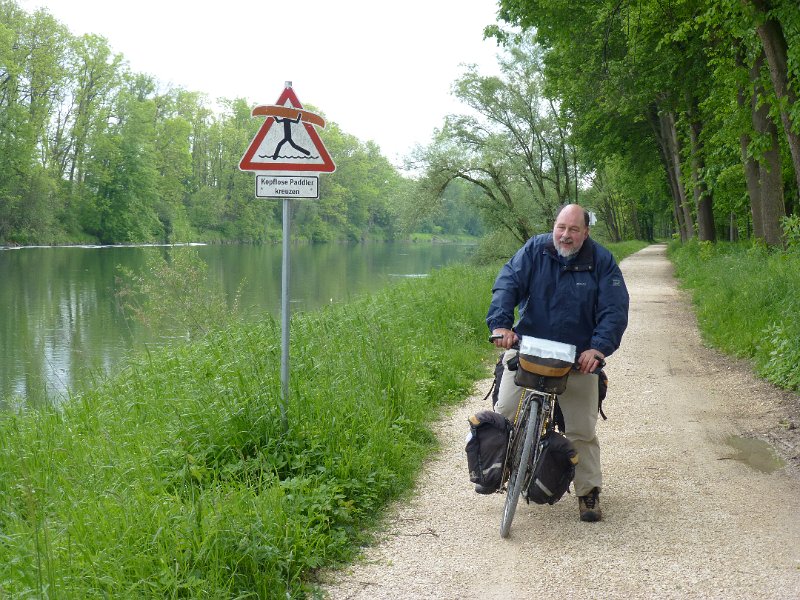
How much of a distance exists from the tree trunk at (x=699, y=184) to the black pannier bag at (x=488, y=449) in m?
16.9

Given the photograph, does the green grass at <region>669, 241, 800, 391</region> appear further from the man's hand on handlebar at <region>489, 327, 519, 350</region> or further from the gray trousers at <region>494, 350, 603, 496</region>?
the man's hand on handlebar at <region>489, 327, 519, 350</region>

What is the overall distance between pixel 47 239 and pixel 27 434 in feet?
165

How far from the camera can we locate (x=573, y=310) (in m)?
4.48

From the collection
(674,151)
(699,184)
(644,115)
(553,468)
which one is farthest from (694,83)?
(553,468)

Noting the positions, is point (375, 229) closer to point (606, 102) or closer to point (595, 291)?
point (606, 102)

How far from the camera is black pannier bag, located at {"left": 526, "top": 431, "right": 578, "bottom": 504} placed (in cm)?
440

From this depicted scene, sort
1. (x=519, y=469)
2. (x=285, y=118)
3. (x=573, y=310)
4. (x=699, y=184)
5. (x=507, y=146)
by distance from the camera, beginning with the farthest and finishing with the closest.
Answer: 1. (x=507, y=146)
2. (x=699, y=184)
3. (x=285, y=118)
4. (x=573, y=310)
5. (x=519, y=469)

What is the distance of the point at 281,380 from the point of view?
219 inches

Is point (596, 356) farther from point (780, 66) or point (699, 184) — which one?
point (699, 184)

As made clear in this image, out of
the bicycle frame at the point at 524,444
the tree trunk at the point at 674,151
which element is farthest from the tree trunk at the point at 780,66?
the tree trunk at the point at 674,151

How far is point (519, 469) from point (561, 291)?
967 millimetres

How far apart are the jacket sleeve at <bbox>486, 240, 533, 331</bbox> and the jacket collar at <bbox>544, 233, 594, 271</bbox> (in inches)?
4.7

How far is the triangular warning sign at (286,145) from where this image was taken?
537 cm

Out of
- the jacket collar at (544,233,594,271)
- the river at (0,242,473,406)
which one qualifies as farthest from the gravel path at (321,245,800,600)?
the river at (0,242,473,406)
